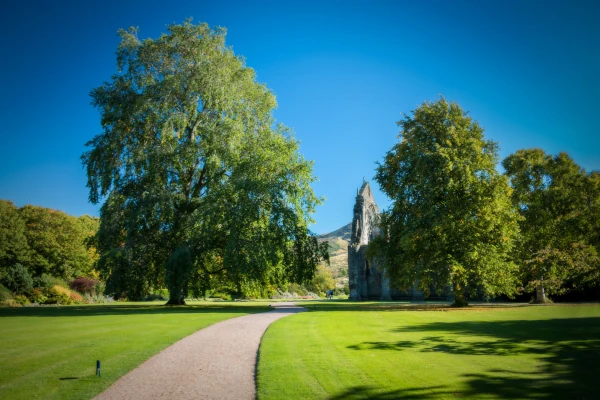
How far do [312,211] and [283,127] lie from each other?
8021mm

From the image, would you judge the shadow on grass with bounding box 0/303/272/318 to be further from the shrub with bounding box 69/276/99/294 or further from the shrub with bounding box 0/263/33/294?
the shrub with bounding box 69/276/99/294

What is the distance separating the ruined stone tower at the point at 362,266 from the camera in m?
53.8

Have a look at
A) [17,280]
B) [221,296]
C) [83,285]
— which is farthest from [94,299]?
[221,296]

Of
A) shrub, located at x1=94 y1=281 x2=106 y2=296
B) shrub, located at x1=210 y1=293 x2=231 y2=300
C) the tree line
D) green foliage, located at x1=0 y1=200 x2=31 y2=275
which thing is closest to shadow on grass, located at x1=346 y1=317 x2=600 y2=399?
the tree line

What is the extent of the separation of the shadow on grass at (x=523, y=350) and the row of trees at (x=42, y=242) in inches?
1706

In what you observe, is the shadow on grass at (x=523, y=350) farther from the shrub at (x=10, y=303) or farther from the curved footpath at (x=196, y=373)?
the shrub at (x=10, y=303)

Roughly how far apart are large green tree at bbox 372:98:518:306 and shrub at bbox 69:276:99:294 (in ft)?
126

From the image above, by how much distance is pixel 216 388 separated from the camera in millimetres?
7266

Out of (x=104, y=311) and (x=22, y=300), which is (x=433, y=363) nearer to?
(x=104, y=311)

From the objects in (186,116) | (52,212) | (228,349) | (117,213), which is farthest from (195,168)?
(52,212)

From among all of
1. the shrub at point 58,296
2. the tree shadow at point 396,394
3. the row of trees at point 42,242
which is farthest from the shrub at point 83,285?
the tree shadow at point 396,394

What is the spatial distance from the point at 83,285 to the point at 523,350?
5093cm

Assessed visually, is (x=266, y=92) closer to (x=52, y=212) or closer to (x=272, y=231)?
(x=272, y=231)

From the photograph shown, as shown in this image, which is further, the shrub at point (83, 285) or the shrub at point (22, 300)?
the shrub at point (83, 285)
